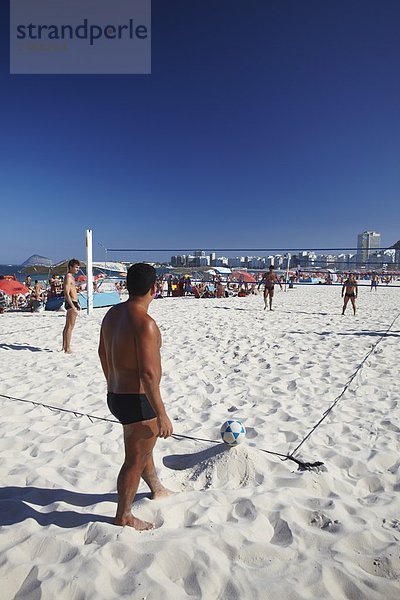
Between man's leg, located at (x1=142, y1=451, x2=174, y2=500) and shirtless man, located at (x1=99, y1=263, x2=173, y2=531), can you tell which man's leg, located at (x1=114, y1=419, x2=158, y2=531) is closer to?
shirtless man, located at (x1=99, y1=263, x2=173, y2=531)

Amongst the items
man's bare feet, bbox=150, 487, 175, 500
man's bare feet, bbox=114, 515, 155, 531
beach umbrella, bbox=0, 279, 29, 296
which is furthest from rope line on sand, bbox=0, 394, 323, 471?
beach umbrella, bbox=0, 279, 29, 296

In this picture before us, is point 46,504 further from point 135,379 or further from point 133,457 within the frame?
point 135,379

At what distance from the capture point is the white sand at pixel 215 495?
1.38 meters

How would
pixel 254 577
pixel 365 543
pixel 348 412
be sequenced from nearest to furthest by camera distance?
1. pixel 254 577
2. pixel 365 543
3. pixel 348 412

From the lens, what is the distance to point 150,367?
1.51 m

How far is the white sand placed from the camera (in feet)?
4.54

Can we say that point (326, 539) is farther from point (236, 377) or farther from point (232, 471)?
point (236, 377)

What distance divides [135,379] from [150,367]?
0.13m

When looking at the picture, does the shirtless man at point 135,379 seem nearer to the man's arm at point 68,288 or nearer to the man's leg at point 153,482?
the man's leg at point 153,482

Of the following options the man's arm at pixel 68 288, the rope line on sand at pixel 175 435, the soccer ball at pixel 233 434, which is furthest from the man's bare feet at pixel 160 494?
the man's arm at pixel 68 288

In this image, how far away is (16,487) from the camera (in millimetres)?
2053

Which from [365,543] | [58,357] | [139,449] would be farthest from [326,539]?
[58,357]

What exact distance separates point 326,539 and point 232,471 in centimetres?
70

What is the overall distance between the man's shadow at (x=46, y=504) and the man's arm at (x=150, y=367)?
2.17ft
